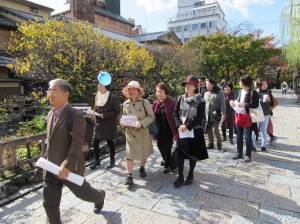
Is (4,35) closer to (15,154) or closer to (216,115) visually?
(15,154)

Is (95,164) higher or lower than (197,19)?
lower

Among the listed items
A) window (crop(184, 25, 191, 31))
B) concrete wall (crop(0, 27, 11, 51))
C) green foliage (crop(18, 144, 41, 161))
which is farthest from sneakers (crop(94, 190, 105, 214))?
window (crop(184, 25, 191, 31))

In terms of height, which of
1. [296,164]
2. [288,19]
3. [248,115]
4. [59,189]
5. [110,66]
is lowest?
[296,164]

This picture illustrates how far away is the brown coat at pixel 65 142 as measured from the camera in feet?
7.83

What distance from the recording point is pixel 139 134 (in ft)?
12.5

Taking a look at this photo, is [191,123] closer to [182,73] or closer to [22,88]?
[182,73]

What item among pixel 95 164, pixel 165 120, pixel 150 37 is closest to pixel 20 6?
pixel 150 37

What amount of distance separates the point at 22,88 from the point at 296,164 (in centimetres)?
1335

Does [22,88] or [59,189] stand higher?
[22,88]

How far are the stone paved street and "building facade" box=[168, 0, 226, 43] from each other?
5046 cm

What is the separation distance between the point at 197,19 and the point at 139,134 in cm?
5463

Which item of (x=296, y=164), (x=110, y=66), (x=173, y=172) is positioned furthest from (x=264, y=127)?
(x=110, y=66)

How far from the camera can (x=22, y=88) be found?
43.4 ft

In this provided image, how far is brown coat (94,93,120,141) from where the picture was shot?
4.35 metres
